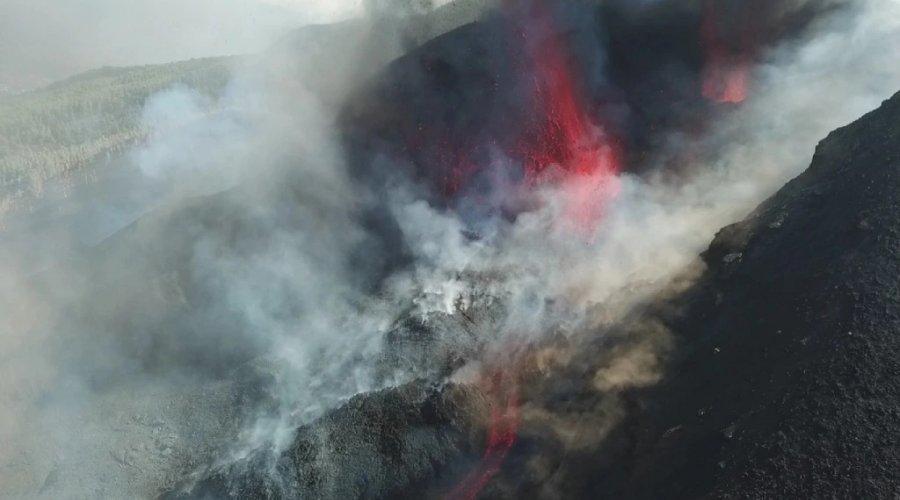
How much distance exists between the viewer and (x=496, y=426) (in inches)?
701

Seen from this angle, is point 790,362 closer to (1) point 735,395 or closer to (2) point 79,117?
(1) point 735,395

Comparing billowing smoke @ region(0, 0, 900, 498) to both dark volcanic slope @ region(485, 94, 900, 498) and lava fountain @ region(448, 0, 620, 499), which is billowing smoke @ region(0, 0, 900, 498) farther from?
dark volcanic slope @ region(485, 94, 900, 498)

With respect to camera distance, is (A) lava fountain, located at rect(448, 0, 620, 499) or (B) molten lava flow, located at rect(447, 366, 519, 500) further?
(A) lava fountain, located at rect(448, 0, 620, 499)

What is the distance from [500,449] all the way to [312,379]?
242 inches

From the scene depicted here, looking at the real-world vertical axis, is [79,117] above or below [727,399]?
above

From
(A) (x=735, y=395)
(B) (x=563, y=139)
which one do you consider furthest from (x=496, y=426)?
(B) (x=563, y=139)

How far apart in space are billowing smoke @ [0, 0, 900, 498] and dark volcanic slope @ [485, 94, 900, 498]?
1.40m

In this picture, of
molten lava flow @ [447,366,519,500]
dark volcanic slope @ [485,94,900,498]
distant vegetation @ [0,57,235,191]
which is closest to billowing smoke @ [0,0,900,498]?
molten lava flow @ [447,366,519,500]

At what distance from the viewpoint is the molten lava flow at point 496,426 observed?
16578 millimetres

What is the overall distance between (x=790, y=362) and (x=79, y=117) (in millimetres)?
94851

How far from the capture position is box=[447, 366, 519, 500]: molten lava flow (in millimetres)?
16578

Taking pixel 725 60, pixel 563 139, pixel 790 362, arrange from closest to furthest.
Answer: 1. pixel 790 362
2. pixel 563 139
3. pixel 725 60

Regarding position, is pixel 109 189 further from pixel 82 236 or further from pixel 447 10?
pixel 447 10

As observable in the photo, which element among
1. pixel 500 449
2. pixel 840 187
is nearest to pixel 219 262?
pixel 500 449
